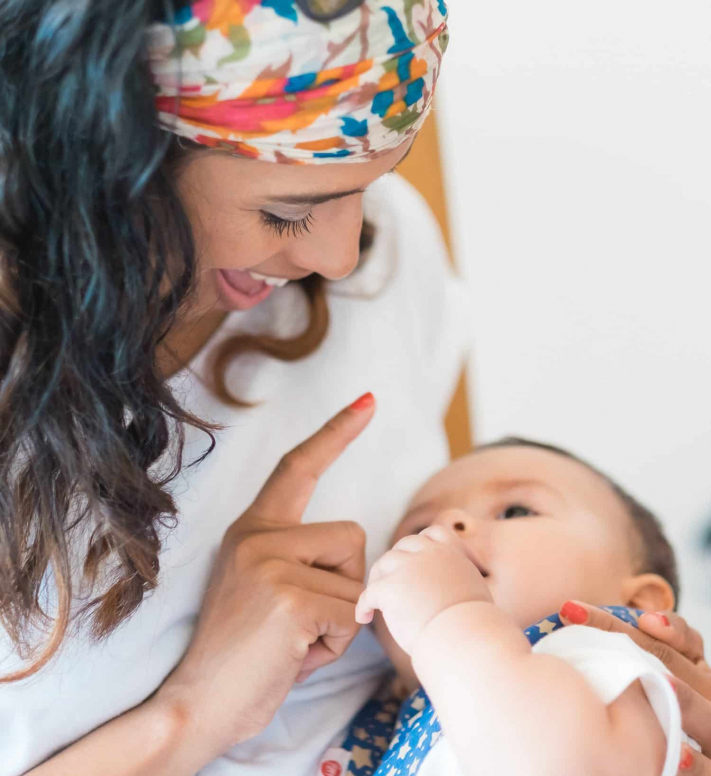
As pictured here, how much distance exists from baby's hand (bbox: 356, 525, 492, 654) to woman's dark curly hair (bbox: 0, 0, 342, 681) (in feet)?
0.70

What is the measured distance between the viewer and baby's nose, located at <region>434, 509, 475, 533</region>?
0.95 m

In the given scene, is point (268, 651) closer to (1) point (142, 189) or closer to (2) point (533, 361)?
(1) point (142, 189)

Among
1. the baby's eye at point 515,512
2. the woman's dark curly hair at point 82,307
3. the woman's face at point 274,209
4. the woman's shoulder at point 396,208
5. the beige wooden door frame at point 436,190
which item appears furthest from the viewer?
the beige wooden door frame at point 436,190

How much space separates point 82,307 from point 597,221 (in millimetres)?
1266

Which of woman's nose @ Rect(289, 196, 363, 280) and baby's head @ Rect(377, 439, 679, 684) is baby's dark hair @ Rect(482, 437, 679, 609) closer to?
baby's head @ Rect(377, 439, 679, 684)

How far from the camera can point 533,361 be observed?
5.78 feet

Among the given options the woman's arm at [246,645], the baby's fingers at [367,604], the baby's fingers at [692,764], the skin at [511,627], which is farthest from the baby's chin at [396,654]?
the baby's fingers at [692,764]

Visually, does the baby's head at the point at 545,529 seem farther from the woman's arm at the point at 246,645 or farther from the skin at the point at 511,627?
the woman's arm at the point at 246,645

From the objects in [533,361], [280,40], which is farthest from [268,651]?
[533,361]

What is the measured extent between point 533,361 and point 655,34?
0.66m

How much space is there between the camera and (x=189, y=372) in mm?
955

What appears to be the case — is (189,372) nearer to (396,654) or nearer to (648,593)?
(396,654)

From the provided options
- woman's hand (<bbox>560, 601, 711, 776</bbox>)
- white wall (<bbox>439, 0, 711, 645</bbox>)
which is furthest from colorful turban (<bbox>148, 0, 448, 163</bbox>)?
white wall (<bbox>439, 0, 711, 645</bbox>)

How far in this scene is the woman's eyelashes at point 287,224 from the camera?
0.71 m
